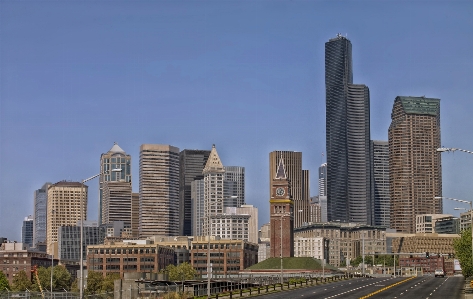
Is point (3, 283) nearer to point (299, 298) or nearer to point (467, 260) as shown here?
point (467, 260)

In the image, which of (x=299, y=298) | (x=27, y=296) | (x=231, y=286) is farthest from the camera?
(x=231, y=286)

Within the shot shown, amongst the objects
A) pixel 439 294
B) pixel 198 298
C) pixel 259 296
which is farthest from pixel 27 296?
pixel 439 294

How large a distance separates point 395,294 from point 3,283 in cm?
11925

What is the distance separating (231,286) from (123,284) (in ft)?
88.4

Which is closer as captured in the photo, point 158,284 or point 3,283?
point 158,284

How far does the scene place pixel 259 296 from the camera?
97000 millimetres

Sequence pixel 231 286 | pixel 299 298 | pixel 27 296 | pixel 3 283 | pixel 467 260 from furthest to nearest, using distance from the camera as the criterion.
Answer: pixel 3 283
pixel 467 260
pixel 231 286
pixel 299 298
pixel 27 296

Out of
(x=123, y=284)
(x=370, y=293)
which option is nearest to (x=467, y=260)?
(x=370, y=293)

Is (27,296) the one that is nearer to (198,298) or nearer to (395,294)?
(198,298)

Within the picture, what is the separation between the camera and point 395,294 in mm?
97312

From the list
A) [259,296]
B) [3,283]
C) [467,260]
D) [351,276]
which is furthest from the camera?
[3,283]

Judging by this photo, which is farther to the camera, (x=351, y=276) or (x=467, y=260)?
(x=351, y=276)

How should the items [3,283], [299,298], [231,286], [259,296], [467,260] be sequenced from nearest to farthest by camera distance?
[299,298], [259,296], [231,286], [467,260], [3,283]

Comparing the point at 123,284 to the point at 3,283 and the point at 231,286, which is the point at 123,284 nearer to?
the point at 231,286
